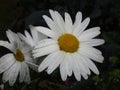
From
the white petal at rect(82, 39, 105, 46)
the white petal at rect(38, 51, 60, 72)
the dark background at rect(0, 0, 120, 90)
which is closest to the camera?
the white petal at rect(38, 51, 60, 72)

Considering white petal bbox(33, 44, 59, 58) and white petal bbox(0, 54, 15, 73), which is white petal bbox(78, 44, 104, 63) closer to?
white petal bbox(33, 44, 59, 58)

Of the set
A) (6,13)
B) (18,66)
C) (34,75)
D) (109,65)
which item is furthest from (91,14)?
(18,66)

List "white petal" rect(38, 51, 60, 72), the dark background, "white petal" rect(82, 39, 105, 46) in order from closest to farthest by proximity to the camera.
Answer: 1. "white petal" rect(38, 51, 60, 72)
2. "white petal" rect(82, 39, 105, 46)
3. the dark background

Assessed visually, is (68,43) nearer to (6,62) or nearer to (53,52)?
(53,52)

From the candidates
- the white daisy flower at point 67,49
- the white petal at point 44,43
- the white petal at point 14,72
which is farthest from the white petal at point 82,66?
the white petal at point 14,72

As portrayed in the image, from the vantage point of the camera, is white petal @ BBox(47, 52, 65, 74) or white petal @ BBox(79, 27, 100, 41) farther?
white petal @ BBox(79, 27, 100, 41)

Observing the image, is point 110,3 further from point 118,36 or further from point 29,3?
point 29,3

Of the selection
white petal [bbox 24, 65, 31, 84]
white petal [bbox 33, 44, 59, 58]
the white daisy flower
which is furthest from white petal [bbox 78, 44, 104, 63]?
white petal [bbox 24, 65, 31, 84]

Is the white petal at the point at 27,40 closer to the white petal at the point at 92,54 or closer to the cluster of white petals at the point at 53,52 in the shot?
the cluster of white petals at the point at 53,52
